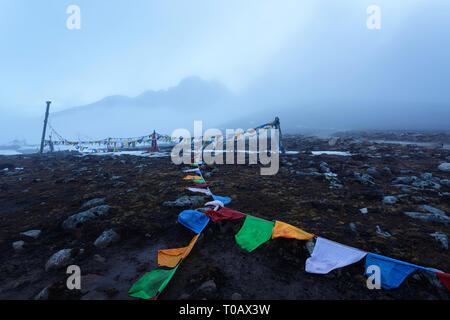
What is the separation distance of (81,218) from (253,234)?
4.80 m

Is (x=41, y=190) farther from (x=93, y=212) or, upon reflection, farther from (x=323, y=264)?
(x=323, y=264)

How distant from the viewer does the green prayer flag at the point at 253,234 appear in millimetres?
4234

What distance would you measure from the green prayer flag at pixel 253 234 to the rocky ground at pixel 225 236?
0.48 feet

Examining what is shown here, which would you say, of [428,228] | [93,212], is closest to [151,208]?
[93,212]

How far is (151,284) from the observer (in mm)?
3156

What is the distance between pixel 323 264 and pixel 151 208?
5.10 metres

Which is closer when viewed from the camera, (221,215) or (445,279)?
(445,279)

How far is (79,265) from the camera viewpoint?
148 inches

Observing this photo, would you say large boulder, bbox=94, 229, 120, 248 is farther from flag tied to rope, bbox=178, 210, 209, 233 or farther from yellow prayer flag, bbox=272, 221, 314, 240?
yellow prayer flag, bbox=272, 221, 314, 240

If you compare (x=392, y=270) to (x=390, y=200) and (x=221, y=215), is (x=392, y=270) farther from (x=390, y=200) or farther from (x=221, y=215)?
(x=390, y=200)

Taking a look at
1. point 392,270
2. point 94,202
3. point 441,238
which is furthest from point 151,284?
point 441,238

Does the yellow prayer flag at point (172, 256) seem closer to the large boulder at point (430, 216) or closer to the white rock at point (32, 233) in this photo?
the white rock at point (32, 233)

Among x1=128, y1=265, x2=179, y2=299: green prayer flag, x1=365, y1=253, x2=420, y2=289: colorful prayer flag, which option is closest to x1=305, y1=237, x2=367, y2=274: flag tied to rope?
x1=365, y1=253, x2=420, y2=289: colorful prayer flag

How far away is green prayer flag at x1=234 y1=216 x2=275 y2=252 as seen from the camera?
423 cm
